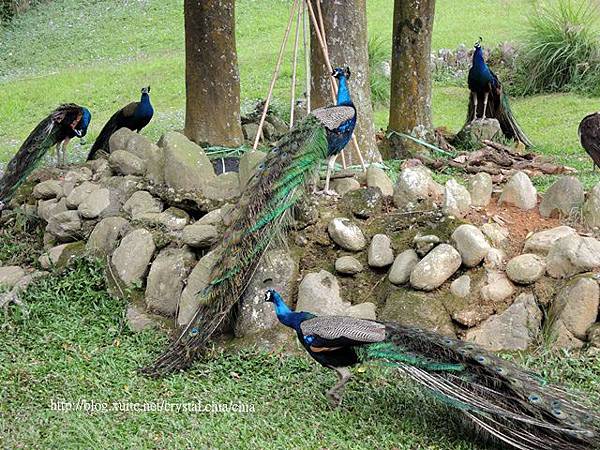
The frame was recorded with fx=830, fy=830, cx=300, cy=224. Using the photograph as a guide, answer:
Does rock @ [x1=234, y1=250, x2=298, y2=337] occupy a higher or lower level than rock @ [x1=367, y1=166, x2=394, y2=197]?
lower

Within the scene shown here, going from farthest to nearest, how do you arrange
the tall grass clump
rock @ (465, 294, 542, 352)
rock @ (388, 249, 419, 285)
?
the tall grass clump
rock @ (388, 249, 419, 285)
rock @ (465, 294, 542, 352)

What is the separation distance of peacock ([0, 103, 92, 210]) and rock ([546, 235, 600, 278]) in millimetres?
4907

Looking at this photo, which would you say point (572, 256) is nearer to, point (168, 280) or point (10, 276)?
point (168, 280)

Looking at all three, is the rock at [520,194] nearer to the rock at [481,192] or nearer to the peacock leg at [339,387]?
the rock at [481,192]

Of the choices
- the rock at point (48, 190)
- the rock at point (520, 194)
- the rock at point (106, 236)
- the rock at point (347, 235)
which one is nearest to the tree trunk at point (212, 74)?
the rock at point (48, 190)

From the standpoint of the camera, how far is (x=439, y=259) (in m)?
5.47

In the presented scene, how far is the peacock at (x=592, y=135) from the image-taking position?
7.82 m

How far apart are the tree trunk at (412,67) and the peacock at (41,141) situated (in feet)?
12.3

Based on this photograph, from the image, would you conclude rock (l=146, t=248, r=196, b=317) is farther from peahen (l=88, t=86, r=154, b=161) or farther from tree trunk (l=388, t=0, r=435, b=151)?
tree trunk (l=388, t=0, r=435, b=151)

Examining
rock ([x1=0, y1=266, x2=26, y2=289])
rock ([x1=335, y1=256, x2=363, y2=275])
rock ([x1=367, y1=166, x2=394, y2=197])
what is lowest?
rock ([x1=0, y1=266, x2=26, y2=289])

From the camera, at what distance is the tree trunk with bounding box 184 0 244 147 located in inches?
346

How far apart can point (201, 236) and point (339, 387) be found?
199 cm

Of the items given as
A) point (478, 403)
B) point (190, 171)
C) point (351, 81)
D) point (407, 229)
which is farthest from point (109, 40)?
point (478, 403)

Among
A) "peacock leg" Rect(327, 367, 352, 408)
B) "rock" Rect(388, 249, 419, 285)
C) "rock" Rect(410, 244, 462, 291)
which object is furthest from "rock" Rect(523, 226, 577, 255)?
"peacock leg" Rect(327, 367, 352, 408)
